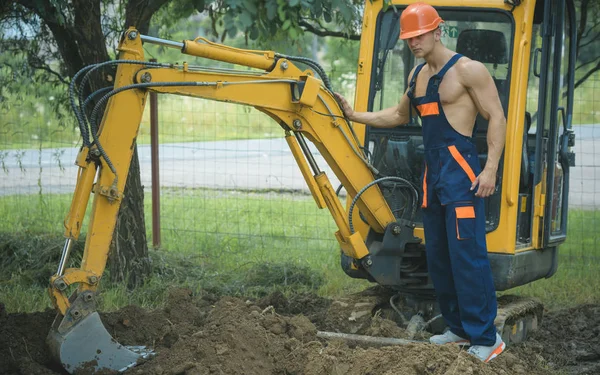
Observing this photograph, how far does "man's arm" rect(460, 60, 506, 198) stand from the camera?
551 cm

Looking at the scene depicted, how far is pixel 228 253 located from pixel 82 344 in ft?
14.6

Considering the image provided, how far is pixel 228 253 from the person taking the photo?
9641mm

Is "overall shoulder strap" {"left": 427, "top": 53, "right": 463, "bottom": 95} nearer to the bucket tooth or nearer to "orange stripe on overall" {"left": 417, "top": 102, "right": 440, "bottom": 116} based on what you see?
"orange stripe on overall" {"left": 417, "top": 102, "right": 440, "bottom": 116}

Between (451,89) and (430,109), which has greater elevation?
(451,89)

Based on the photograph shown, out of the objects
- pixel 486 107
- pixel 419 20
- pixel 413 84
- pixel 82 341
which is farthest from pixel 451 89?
pixel 82 341

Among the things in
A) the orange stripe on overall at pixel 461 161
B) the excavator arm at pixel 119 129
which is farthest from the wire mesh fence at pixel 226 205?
the orange stripe on overall at pixel 461 161

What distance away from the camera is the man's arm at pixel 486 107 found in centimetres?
551

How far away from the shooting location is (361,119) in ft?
20.2

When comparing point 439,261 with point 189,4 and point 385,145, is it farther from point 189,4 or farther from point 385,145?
point 189,4

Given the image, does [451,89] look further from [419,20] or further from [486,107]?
[419,20]

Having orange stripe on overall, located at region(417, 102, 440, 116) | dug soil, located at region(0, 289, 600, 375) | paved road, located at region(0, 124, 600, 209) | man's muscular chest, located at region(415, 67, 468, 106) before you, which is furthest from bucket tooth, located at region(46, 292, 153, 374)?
paved road, located at region(0, 124, 600, 209)

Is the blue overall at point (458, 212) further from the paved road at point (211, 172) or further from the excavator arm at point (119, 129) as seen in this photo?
the paved road at point (211, 172)

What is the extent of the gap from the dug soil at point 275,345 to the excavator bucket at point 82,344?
0.14 m

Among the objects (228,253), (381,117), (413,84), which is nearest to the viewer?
(413,84)
